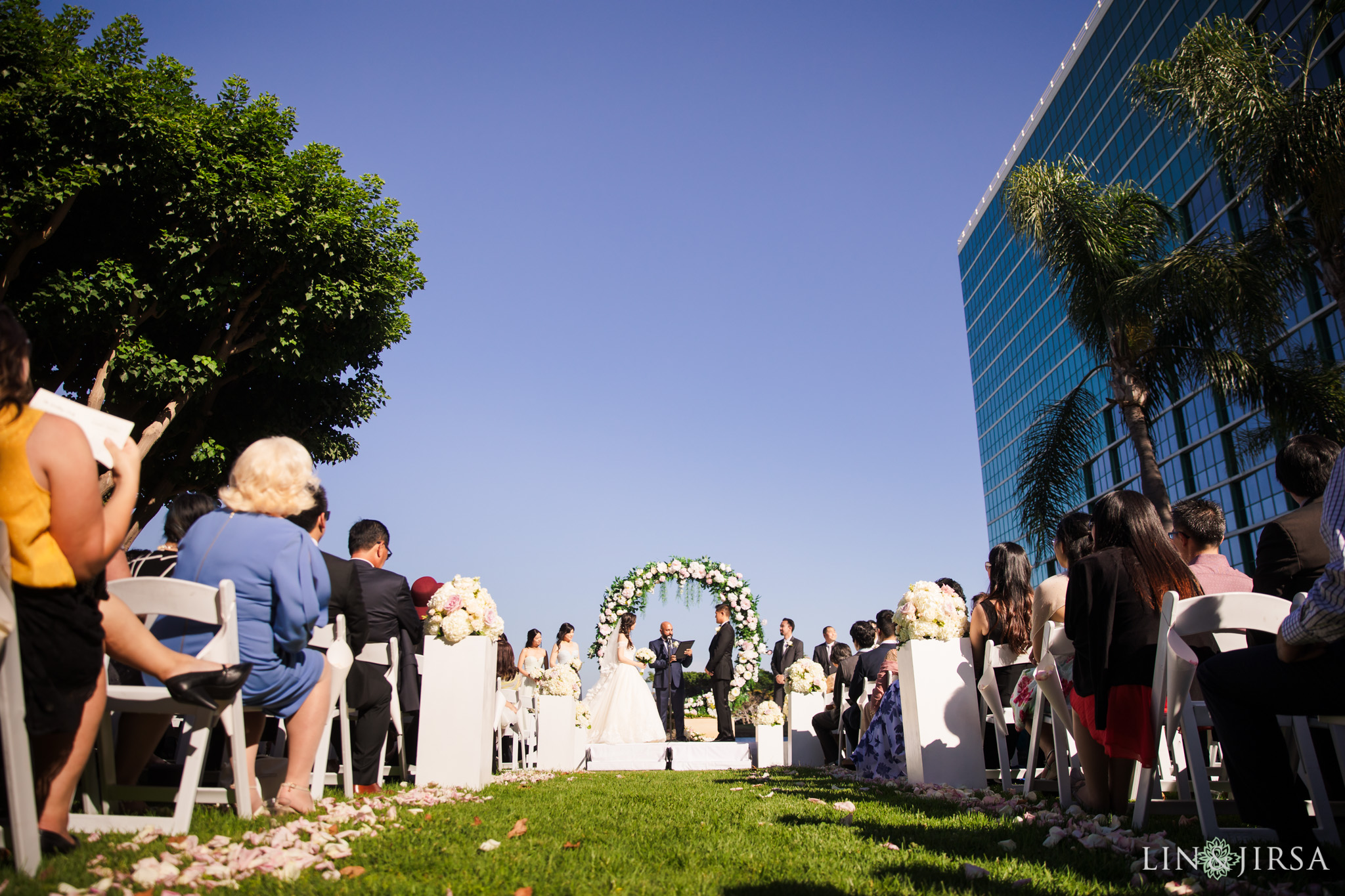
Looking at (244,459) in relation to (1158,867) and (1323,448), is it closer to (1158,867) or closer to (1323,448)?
(1158,867)

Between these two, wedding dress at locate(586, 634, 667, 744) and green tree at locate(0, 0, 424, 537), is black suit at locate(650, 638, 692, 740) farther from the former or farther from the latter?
green tree at locate(0, 0, 424, 537)

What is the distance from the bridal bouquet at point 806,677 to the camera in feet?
37.0

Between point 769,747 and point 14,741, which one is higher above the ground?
point 14,741

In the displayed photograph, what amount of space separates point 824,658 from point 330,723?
35.5 ft

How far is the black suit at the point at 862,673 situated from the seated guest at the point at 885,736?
0.94 feet

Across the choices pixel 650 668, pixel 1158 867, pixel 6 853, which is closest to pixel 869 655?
pixel 1158 867

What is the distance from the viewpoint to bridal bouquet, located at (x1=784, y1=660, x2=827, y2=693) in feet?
37.0

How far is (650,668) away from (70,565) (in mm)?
15347

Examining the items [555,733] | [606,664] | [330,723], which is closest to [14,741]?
[330,723]

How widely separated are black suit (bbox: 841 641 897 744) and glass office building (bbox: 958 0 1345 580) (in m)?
12.1

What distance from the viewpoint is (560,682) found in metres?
11.5

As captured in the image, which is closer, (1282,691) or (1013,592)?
(1282,691)

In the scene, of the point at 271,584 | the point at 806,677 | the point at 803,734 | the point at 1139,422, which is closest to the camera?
the point at 271,584

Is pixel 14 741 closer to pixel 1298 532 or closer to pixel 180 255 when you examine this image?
pixel 1298 532
